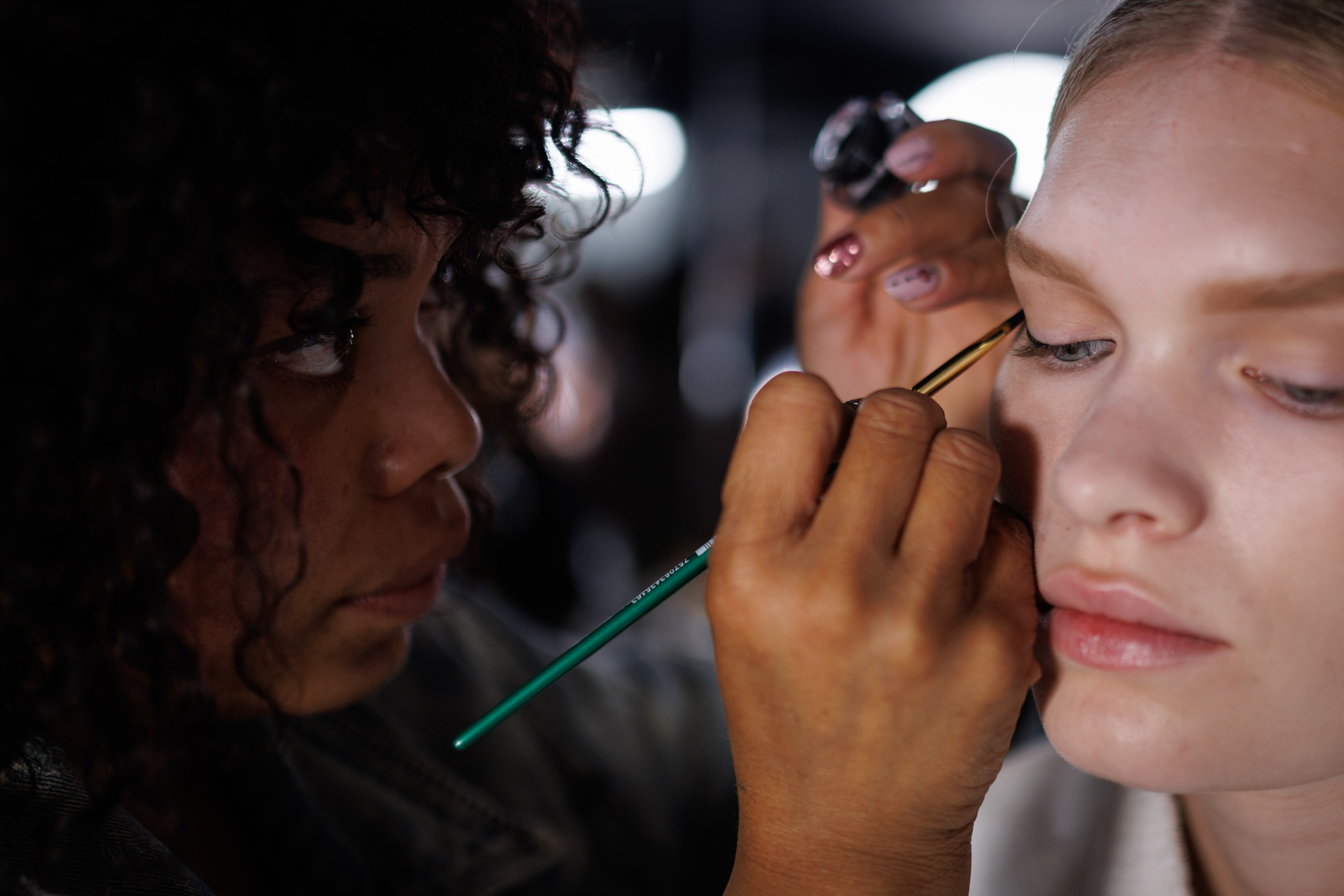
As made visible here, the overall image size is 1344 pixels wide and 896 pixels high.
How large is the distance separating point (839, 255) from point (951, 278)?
113 millimetres

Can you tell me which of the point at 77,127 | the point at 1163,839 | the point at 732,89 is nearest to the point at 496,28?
the point at 77,127

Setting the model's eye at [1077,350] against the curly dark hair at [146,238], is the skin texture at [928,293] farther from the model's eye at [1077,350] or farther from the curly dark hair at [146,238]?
the curly dark hair at [146,238]

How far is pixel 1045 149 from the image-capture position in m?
0.72

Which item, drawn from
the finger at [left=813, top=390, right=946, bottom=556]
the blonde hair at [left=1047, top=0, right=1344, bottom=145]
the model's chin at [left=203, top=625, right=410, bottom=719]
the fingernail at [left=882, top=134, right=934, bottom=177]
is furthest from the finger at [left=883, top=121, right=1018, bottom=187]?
the model's chin at [left=203, top=625, right=410, bottom=719]

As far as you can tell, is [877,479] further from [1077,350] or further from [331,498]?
[331,498]

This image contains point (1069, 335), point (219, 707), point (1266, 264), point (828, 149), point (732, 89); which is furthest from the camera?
point (732, 89)

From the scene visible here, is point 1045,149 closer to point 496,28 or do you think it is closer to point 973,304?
point 973,304

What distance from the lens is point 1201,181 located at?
552mm

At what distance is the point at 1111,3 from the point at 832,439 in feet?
1.43

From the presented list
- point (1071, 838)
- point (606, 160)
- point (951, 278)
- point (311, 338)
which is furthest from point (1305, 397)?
point (606, 160)

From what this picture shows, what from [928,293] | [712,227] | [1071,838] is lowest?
[712,227]

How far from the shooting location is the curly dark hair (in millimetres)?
522

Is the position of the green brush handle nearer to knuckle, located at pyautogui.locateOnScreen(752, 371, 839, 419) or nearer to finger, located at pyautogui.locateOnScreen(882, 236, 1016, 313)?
knuckle, located at pyautogui.locateOnScreen(752, 371, 839, 419)

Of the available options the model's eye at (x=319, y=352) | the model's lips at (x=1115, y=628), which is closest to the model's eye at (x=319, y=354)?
the model's eye at (x=319, y=352)
